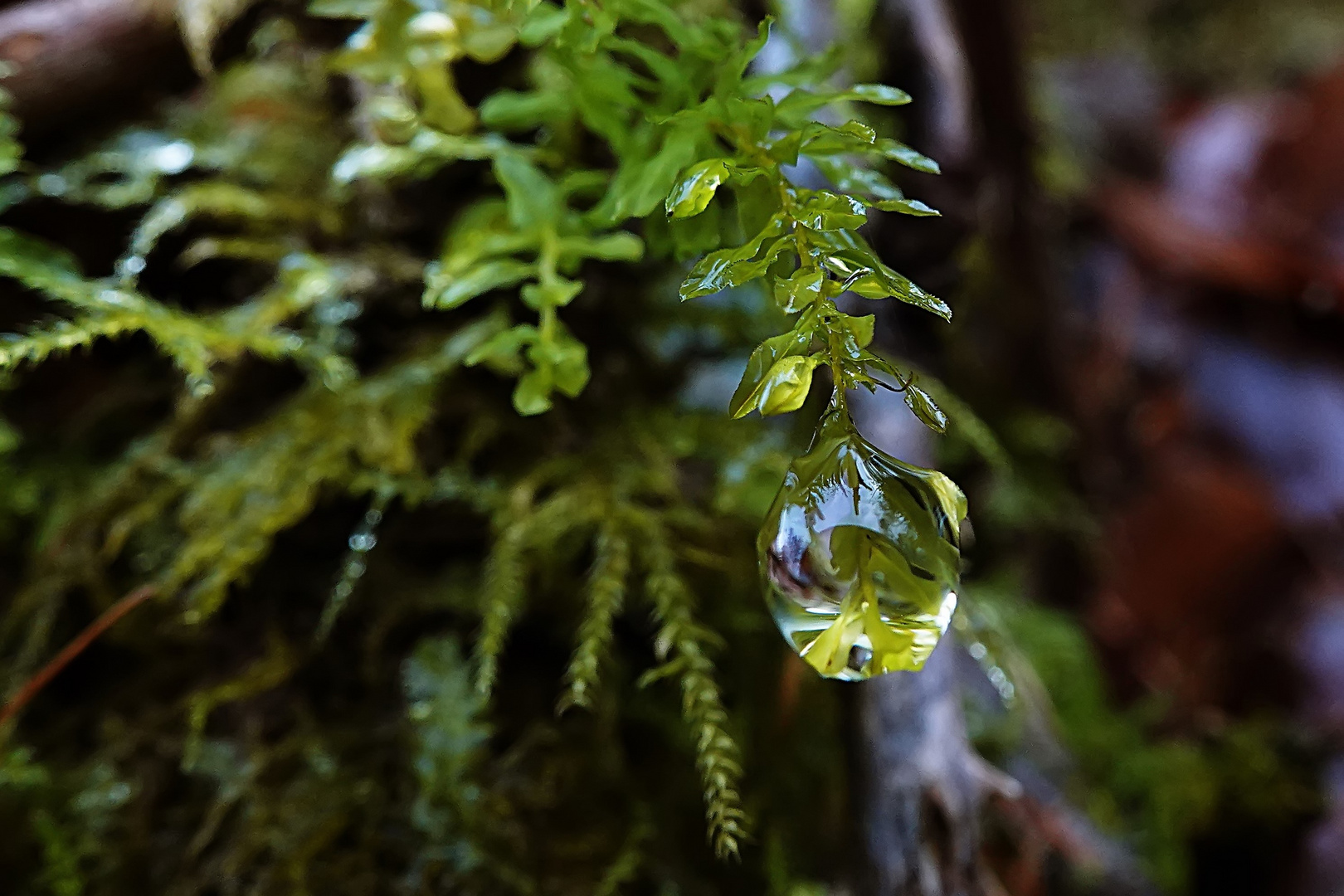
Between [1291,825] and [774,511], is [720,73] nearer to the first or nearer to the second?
[774,511]

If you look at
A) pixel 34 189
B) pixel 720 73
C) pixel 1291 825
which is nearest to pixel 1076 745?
pixel 1291 825

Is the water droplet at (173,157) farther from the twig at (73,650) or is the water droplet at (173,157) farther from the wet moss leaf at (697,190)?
the wet moss leaf at (697,190)

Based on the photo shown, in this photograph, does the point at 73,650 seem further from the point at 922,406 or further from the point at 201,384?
the point at 922,406

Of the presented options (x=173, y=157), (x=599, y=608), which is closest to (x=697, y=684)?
(x=599, y=608)

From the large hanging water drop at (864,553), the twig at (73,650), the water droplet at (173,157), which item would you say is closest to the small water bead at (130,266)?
the water droplet at (173,157)

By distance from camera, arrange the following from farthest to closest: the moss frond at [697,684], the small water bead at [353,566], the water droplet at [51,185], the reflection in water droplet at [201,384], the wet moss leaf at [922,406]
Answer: the water droplet at [51,185] < the small water bead at [353,566] < the reflection in water droplet at [201,384] < the moss frond at [697,684] < the wet moss leaf at [922,406]

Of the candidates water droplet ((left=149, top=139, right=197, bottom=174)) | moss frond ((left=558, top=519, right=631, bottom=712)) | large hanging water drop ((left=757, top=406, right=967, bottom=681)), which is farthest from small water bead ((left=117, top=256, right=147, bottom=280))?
large hanging water drop ((left=757, top=406, right=967, bottom=681))
